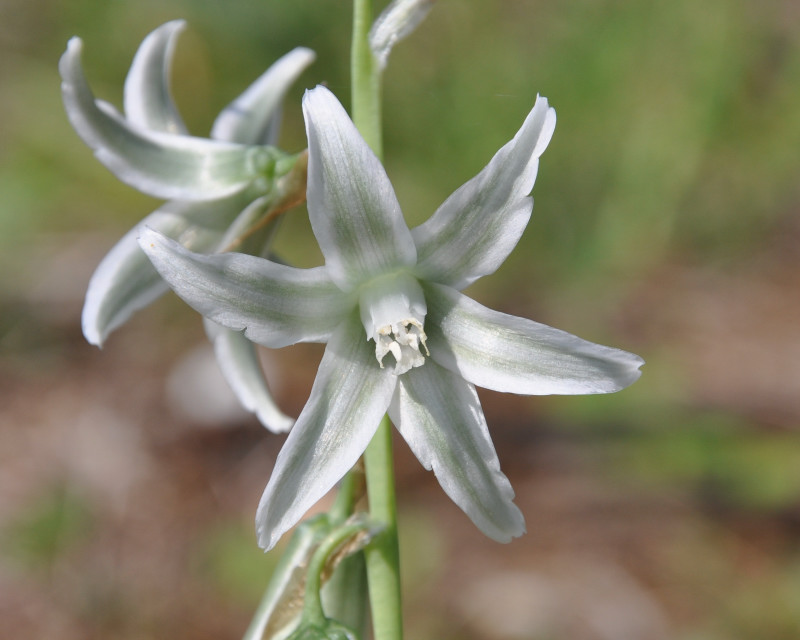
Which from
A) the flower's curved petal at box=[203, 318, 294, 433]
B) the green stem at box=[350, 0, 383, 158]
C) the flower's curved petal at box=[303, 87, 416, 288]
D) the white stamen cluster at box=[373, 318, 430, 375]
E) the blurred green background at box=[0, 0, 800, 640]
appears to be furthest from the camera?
the blurred green background at box=[0, 0, 800, 640]

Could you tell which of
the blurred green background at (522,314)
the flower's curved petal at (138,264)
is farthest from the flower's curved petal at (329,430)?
the blurred green background at (522,314)

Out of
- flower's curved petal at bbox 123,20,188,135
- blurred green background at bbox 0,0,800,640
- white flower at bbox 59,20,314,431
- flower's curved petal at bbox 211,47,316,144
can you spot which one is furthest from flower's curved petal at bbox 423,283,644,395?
blurred green background at bbox 0,0,800,640

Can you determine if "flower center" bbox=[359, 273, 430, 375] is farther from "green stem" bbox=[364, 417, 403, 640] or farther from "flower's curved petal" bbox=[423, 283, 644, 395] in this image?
"green stem" bbox=[364, 417, 403, 640]

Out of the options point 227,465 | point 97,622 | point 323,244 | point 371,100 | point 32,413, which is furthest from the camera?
point 32,413

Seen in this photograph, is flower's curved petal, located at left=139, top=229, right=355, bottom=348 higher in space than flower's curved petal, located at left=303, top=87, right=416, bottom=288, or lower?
lower

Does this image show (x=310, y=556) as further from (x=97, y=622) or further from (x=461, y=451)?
(x=97, y=622)

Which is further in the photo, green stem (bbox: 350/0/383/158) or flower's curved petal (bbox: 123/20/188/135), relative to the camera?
flower's curved petal (bbox: 123/20/188/135)

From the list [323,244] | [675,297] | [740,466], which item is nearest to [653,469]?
[740,466]
